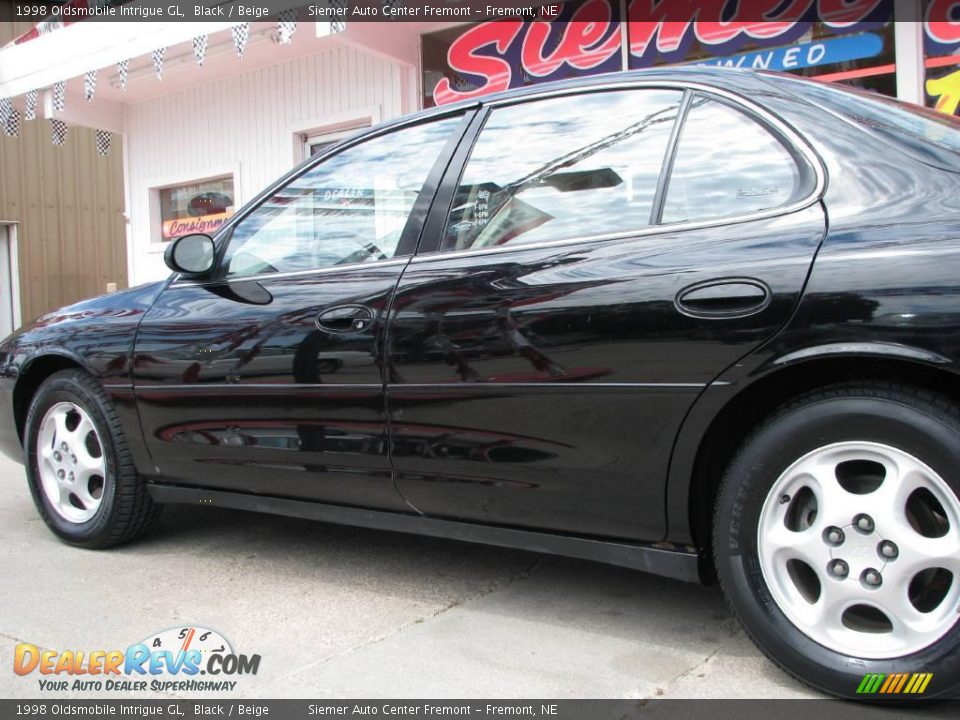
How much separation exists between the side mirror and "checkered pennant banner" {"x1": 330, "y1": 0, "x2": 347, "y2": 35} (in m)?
3.09

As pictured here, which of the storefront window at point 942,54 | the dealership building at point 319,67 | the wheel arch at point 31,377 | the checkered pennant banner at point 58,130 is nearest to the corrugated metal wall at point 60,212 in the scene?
the dealership building at point 319,67

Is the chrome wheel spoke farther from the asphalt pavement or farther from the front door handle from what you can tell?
the front door handle

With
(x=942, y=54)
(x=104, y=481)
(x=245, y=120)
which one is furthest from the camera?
(x=245, y=120)

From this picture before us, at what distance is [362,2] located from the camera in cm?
605

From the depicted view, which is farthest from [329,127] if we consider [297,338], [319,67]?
[297,338]

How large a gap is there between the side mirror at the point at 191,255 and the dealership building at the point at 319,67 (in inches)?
130

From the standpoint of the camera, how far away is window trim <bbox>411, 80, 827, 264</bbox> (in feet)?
7.20

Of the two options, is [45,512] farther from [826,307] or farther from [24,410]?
[826,307]

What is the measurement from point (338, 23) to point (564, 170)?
3948 mm

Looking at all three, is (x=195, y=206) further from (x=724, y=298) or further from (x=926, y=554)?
(x=926, y=554)

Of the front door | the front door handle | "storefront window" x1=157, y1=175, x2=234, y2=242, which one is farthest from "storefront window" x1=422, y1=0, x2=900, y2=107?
the front door handle

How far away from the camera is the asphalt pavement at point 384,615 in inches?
93.0

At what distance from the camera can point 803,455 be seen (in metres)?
2.08

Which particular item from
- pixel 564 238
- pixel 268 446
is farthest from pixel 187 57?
pixel 564 238
